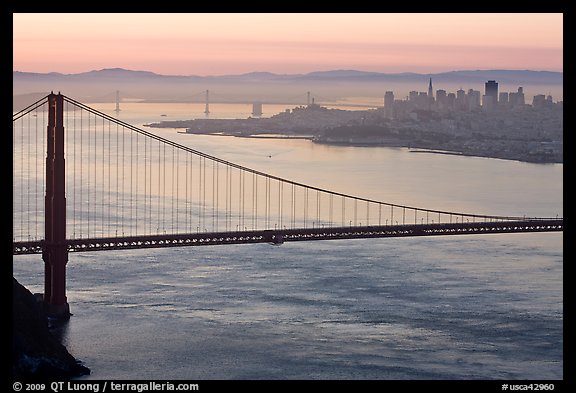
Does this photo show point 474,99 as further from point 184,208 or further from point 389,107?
point 184,208

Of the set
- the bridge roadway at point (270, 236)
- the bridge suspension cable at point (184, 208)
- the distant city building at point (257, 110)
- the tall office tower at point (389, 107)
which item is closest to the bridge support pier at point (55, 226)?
the bridge roadway at point (270, 236)

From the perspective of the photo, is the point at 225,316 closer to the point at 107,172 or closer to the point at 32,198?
the point at 32,198

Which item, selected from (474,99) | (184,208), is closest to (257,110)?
(474,99)

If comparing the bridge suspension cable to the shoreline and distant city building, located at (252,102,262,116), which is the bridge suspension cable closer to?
the shoreline

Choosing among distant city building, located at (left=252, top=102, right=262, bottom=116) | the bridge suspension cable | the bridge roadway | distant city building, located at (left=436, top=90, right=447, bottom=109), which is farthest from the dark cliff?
distant city building, located at (left=252, top=102, right=262, bottom=116)

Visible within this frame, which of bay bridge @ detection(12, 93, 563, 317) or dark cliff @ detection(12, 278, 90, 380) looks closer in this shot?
dark cliff @ detection(12, 278, 90, 380)

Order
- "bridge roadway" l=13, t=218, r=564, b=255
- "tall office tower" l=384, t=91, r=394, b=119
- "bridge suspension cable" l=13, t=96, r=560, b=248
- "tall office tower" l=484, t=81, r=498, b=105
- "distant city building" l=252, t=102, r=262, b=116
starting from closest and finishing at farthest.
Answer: "bridge roadway" l=13, t=218, r=564, b=255 < "bridge suspension cable" l=13, t=96, r=560, b=248 < "tall office tower" l=384, t=91, r=394, b=119 < "tall office tower" l=484, t=81, r=498, b=105 < "distant city building" l=252, t=102, r=262, b=116
